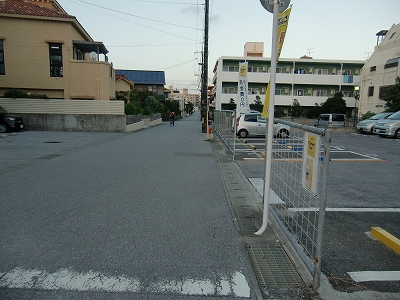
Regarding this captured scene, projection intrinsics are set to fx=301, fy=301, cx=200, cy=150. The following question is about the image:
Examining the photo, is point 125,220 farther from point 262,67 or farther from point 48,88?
point 262,67

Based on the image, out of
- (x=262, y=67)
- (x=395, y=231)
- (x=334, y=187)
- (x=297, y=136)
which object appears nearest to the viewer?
(x=297, y=136)

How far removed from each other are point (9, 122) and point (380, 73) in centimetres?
3330

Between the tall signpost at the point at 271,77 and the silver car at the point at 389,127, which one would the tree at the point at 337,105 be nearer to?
the silver car at the point at 389,127

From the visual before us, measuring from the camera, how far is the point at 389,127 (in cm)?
1798

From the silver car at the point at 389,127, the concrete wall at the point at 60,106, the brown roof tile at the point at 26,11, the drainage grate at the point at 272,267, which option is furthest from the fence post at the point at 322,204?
the brown roof tile at the point at 26,11

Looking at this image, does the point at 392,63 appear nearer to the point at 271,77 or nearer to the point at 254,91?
the point at 254,91

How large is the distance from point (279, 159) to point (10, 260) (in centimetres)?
351

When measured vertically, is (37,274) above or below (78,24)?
below

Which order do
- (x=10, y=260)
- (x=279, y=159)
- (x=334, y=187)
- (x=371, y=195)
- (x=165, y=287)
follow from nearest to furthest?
(x=165, y=287)
(x=10, y=260)
(x=279, y=159)
(x=371, y=195)
(x=334, y=187)

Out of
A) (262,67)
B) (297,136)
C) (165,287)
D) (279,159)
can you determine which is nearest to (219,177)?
(279,159)

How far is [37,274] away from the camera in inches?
116

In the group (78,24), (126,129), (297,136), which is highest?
(78,24)

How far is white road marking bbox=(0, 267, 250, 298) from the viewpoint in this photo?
8.98ft

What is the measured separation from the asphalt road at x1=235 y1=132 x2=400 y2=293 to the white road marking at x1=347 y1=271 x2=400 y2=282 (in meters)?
0.05
